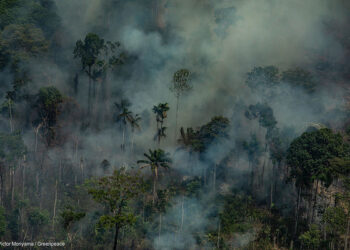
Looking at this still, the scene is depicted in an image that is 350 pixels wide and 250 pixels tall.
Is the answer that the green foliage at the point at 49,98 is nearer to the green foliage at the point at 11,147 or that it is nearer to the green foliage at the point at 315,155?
the green foliage at the point at 11,147

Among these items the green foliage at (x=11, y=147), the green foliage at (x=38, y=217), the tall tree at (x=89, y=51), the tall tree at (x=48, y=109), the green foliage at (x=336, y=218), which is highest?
the tall tree at (x=89, y=51)

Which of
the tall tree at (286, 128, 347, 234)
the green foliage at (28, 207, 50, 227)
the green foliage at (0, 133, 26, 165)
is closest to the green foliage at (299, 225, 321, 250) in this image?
the tall tree at (286, 128, 347, 234)

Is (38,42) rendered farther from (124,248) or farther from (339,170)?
(339,170)

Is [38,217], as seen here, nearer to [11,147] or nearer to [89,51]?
[11,147]

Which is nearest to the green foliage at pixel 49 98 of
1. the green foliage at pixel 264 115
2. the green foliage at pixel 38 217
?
the green foliage at pixel 38 217

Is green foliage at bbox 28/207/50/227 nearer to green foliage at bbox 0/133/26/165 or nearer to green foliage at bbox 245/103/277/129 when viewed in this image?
green foliage at bbox 0/133/26/165
